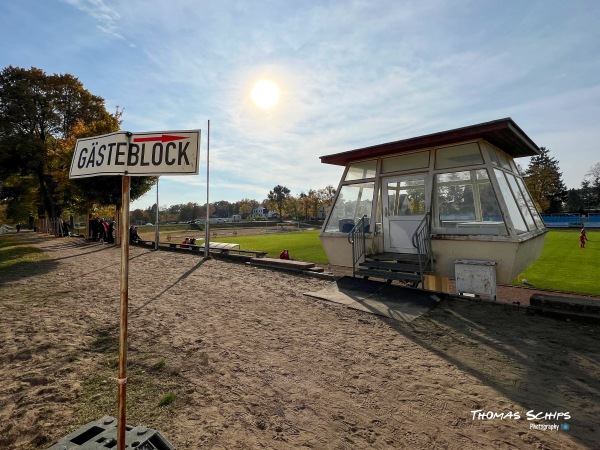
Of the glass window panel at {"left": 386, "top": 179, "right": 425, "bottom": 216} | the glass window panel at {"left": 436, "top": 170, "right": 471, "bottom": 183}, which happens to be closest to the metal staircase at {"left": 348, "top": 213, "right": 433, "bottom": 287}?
the glass window panel at {"left": 386, "top": 179, "right": 425, "bottom": 216}

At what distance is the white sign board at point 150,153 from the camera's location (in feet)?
7.29

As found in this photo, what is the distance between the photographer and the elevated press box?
7.54 ft

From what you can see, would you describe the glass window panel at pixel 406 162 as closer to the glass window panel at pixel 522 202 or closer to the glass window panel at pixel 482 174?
the glass window panel at pixel 482 174

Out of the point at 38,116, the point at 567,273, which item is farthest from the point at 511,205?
the point at 38,116

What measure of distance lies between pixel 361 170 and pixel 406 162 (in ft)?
4.80

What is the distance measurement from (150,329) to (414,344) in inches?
174

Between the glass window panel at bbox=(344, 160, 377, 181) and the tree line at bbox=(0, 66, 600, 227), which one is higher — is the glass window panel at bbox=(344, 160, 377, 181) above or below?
below

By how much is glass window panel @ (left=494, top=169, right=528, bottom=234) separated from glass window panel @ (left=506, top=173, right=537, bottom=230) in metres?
0.42

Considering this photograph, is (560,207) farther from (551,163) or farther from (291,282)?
(291,282)

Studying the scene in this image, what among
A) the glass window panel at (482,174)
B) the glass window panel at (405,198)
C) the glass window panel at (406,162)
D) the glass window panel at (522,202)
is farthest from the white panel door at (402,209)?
the glass window panel at (522,202)

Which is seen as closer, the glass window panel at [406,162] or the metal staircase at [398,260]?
the metal staircase at [398,260]

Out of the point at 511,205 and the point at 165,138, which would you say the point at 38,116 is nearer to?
the point at 165,138

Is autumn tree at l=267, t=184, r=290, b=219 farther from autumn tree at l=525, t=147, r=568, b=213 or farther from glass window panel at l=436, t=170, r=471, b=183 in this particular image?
glass window panel at l=436, t=170, r=471, b=183

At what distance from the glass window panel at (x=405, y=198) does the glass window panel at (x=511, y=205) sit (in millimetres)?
1857
